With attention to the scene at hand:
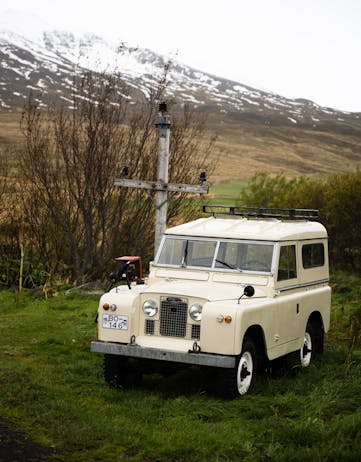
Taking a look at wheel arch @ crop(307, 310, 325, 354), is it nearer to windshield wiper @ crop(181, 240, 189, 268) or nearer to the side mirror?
windshield wiper @ crop(181, 240, 189, 268)

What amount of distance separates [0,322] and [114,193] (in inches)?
252

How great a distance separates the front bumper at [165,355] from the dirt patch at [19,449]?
1.59 m

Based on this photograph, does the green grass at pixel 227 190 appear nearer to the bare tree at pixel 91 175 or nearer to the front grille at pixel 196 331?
the bare tree at pixel 91 175

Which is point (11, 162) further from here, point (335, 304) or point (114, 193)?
point (335, 304)

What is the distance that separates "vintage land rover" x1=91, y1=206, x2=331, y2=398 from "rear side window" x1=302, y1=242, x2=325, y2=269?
14 mm

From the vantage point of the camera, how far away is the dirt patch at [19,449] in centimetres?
614

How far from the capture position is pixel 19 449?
636 cm

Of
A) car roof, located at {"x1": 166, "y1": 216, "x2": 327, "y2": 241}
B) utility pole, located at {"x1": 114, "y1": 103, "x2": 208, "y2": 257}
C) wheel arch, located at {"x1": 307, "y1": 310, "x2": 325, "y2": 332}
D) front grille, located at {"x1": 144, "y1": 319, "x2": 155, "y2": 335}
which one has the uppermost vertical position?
utility pole, located at {"x1": 114, "y1": 103, "x2": 208, "y2": 257}

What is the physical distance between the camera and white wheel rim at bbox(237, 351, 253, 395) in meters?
8.22

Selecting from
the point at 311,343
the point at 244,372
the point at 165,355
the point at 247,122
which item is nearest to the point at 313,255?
the point at 311,343

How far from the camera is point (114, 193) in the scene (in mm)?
18500

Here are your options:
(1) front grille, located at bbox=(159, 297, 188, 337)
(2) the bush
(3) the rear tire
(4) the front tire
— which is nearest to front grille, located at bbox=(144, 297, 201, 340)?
(1) front grille, located at bbox=(159, 297, 188, 337)

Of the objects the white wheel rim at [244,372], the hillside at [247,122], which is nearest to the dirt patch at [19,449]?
the white wheel rim at [244,372]

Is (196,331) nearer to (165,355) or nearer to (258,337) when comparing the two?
(165,355)
